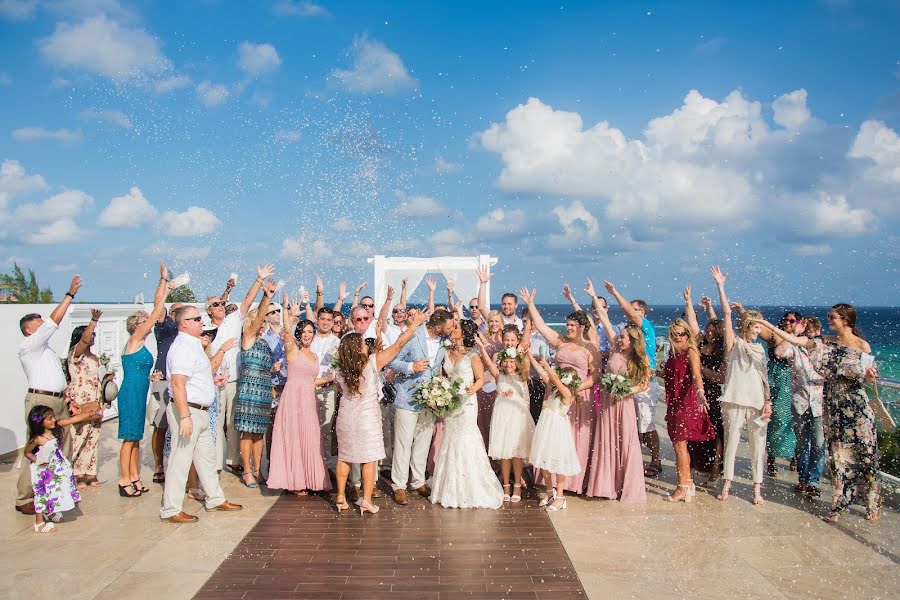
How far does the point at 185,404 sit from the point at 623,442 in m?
4.66

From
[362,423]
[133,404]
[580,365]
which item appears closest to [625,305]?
[580,365]

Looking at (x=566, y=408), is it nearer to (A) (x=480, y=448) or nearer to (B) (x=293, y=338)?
(A) (x=480, y=448)

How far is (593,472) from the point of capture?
6.96 meters

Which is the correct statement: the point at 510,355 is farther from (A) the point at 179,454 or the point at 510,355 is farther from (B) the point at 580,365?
(A) the point at 179,454

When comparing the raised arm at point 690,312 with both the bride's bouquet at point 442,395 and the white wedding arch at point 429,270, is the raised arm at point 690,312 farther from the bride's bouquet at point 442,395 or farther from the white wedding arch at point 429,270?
the white wedding arch at point 429,270

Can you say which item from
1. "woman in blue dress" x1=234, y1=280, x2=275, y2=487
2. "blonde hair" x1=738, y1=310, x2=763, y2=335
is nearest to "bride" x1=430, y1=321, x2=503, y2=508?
"woman in blue dress" x1=234, y1=280, x2=275, y2=487

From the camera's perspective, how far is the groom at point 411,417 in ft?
22.5

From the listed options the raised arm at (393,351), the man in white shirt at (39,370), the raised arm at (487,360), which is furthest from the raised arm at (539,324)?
the man in white shirt at (39,370)

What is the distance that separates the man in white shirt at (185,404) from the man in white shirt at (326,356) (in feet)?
5.39

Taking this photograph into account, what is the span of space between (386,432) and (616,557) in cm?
358

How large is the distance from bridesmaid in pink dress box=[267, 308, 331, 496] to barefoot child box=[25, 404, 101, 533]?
1.96 m

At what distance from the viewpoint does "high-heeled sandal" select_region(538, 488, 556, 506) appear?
6.62 m

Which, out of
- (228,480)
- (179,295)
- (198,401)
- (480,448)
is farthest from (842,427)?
(179,295)

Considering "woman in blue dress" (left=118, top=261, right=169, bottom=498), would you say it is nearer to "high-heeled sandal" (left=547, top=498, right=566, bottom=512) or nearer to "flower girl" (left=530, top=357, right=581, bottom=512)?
"flower girl" (left=530, top=357, right=581, bottom=512)
